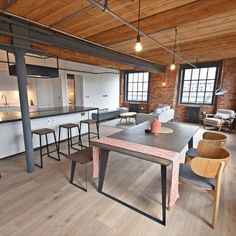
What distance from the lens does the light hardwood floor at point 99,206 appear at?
1.65 meters

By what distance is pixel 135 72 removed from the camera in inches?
347

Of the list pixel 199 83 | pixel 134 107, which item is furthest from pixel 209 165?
pixel 134 107

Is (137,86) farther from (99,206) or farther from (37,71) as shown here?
(99,206)

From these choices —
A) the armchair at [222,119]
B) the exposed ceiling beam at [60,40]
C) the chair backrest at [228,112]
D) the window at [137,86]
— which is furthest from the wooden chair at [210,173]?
the window at [137,86]

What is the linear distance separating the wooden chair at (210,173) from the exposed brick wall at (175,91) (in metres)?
5.48

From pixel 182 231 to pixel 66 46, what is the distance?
3.45 m

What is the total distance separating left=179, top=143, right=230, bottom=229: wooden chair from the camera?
158 cm

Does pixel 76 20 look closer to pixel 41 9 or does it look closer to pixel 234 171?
pixel 41 9

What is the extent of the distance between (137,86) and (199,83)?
3227 millimetres

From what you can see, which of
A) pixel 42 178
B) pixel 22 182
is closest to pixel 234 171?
pixel 42 178

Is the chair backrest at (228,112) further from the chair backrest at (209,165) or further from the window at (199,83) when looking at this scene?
the chair backrest at (209,165)

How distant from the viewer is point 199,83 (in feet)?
23.2

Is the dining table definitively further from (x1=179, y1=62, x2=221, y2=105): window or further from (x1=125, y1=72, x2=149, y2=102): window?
(x1=125, y1=72, x2=149, y2=102): window

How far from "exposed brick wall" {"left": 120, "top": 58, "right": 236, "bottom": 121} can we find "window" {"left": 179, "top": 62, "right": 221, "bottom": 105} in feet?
0.95
